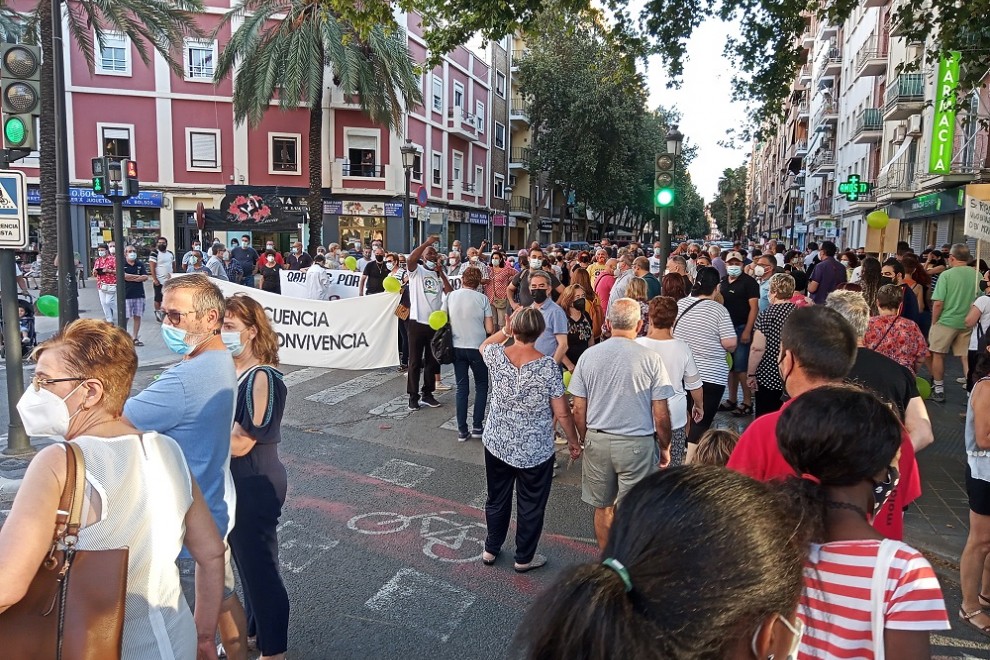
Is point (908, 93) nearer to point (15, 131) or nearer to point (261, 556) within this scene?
point (15, 131)

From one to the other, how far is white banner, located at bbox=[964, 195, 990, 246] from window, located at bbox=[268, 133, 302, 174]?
25483 mm

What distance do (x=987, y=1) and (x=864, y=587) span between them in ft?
27.6

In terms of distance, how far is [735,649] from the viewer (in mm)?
1134

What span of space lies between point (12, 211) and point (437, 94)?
30574 mm

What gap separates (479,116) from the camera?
132 feet

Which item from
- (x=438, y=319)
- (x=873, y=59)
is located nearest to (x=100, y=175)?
(x=438, y=319)

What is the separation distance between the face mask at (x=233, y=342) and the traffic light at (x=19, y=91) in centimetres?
483

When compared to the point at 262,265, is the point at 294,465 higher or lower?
lower

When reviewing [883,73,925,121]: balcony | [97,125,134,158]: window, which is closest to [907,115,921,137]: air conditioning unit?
[883,73,925,121]: balcony

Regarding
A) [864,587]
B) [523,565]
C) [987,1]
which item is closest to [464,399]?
[523,565]

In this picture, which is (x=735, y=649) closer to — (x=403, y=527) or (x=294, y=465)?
(x=403, y=527)

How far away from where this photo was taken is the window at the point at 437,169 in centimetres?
3516

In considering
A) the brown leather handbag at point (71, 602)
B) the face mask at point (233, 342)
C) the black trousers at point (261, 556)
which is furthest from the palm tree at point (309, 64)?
the brown leather handbag at point (71, 602)

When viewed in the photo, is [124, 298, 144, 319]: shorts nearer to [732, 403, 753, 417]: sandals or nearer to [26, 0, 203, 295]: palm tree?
[26, 0, 203, 295]: palm tree
